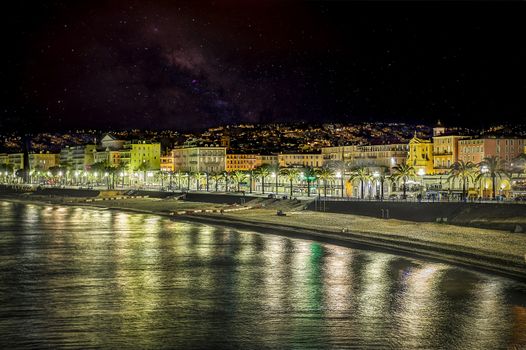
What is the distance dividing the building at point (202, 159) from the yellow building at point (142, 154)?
48.6 feet

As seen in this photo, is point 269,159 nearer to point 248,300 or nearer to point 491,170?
point 491,170

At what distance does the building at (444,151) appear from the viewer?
4456 inches

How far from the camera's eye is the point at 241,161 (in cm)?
16038

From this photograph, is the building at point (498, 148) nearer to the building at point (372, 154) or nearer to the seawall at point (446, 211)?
the building at point (372, 154)

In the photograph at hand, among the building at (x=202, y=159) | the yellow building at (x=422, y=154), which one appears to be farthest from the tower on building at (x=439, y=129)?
the building at (x=202, y=159)

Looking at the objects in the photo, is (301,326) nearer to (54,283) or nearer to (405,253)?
(54,283)

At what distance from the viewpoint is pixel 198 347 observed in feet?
39.5

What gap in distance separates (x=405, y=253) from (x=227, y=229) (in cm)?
1592

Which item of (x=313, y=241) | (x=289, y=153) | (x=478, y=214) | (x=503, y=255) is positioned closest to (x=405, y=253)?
(x=503, y=255)

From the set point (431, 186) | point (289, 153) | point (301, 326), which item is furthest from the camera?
point (289, 153)

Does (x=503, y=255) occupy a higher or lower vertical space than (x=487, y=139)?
lower

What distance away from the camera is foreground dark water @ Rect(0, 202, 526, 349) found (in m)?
12.7

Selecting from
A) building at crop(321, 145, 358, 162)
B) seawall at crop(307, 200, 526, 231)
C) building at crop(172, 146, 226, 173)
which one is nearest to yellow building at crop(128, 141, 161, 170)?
building at crop(172, 146, 226, 173)

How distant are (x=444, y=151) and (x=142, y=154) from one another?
255ft
